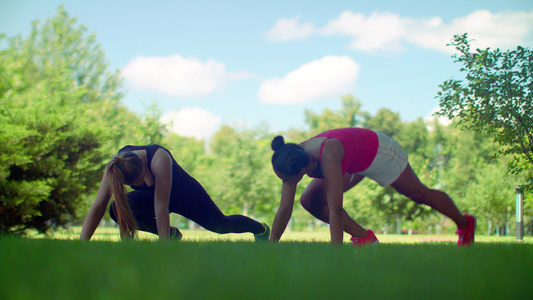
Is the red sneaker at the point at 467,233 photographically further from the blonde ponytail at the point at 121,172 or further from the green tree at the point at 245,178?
the green tree at the point at 245,178

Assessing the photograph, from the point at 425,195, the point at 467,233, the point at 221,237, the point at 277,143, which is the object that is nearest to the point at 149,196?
the point at 221,237

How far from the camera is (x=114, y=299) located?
1.77 meters

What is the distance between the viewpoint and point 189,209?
5258 mm

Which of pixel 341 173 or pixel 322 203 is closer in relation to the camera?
pixel 341 173

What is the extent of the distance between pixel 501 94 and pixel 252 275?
597 centimetres

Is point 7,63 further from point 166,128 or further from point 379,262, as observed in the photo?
point 379,262

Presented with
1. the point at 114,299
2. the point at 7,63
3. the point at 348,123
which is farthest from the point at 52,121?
the point at 348,123

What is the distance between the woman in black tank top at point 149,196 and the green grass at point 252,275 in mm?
1196

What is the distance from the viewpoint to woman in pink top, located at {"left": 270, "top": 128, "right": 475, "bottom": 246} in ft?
14.0

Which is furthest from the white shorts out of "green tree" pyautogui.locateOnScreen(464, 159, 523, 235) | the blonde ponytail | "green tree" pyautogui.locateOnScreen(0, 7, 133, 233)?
"green tree" pyautogui.locateOnScreen(464, 159, 523, 235)

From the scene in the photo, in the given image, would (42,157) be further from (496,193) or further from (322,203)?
(496,193)

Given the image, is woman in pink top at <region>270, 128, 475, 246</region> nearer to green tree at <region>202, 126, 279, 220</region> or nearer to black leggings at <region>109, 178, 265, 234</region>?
black leggings at <region>109, 178, 265, 234</region>

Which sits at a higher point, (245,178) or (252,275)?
(252,275)

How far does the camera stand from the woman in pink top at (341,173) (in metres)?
4.25
